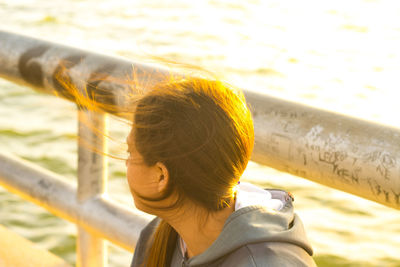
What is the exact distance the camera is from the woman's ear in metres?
1.26

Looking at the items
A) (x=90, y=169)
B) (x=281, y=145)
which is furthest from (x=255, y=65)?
(x=281, y=145)

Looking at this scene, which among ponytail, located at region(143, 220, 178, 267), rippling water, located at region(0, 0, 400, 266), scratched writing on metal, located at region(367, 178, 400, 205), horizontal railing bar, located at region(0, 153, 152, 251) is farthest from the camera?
rippling water, located at region(0, 0, 400, 266)

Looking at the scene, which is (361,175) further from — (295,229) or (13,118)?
(13,118)

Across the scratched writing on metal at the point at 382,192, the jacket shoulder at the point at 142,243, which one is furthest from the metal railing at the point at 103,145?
the jacket shoulder at the point at 142,243

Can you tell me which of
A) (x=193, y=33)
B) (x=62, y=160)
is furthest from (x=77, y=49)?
(x=193, y=33)

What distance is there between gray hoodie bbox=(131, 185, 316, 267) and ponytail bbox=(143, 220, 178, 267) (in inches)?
7.0

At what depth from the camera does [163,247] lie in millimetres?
1476

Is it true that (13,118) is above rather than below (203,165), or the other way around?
below

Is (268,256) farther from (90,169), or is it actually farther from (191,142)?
(90,169)

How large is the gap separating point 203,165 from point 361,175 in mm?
258

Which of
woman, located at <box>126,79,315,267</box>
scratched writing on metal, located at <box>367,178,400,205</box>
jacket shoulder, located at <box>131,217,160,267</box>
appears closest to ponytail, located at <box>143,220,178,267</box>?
jacket shoulder, located at <box>131,217,160,267</box>

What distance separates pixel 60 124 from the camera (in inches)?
227

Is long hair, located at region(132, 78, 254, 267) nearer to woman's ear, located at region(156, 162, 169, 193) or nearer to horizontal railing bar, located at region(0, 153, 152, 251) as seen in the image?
woman's ear, located at region(156, 162, 169, 193)

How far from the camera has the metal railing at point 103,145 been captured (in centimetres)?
117
